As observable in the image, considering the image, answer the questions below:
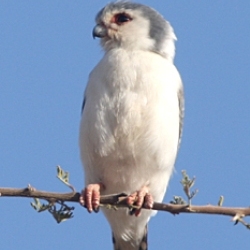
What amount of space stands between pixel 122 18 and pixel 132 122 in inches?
62.7

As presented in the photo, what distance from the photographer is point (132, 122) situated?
6.47m

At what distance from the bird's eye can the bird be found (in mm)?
355

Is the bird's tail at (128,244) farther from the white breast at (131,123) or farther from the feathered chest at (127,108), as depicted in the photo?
the feathered chest at (127,108)

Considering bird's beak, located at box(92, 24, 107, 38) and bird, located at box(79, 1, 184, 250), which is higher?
bird's beak, located at box(92, 24, 107, 38)

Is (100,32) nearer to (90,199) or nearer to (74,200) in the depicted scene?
(90,199)

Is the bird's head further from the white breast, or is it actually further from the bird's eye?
the white breast

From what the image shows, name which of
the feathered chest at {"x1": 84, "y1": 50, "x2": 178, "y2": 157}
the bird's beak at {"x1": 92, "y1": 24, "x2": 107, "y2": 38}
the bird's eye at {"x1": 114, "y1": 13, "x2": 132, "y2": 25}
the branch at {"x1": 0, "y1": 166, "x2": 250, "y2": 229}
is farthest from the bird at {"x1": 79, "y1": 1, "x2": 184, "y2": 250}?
the branch at {"x1": 0, "y1": 166, "x2": 250, "y2": 229}

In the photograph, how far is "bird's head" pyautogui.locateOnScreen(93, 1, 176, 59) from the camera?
287 inches

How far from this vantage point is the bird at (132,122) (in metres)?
6.45

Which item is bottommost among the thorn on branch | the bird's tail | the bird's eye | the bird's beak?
the thorn on branch

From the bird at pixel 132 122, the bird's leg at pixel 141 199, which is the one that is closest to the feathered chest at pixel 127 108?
the bird at pixel 132 122

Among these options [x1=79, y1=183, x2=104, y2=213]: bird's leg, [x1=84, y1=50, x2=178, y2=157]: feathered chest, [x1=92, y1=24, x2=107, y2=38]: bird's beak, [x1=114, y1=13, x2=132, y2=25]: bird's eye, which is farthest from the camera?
[x1=114, y1=13, x2=132, y2=25]: bird's eye

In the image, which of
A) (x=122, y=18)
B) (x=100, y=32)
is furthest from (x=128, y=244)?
(x=122, y=18)

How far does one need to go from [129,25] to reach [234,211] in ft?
11.8
